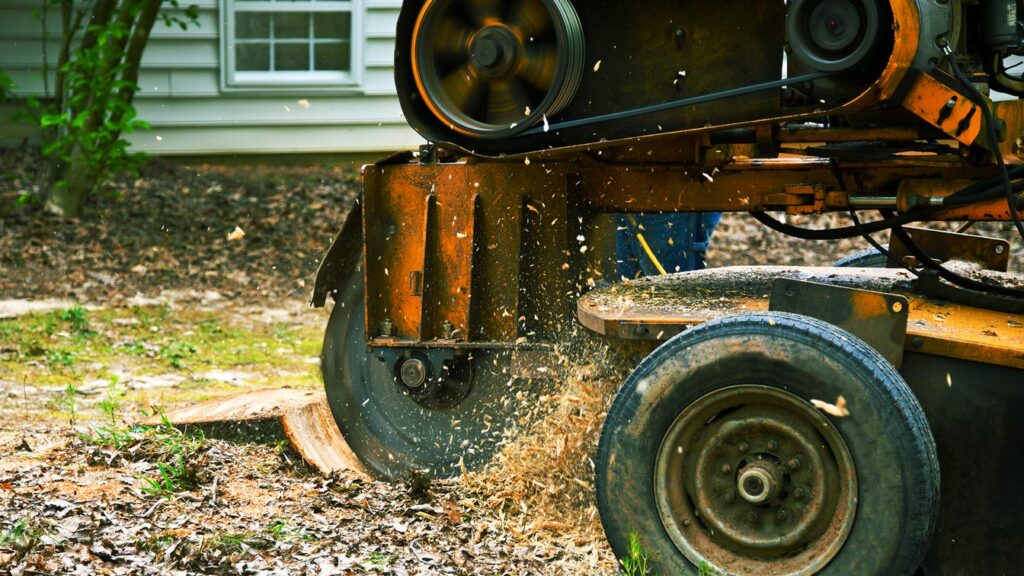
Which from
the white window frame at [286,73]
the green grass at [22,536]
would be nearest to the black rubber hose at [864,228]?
the green grass at [22,536]

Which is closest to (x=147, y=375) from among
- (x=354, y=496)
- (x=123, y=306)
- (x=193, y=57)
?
(x=123, y=306)

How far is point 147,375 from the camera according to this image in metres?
7.49

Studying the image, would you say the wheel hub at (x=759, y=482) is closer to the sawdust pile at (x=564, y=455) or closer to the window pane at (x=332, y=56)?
the sawdust pile at (x=564, y=455)

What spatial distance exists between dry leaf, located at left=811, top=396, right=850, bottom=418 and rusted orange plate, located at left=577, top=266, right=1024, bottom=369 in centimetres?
44

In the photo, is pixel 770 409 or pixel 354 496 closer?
pixel 770 409

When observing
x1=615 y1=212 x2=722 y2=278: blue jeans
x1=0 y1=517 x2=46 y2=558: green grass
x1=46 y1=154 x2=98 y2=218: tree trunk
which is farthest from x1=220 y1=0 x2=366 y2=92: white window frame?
x1=0 y1=517 x2=46 y2=558: green grass

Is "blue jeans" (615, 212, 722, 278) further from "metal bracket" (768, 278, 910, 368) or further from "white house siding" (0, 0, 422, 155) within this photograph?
"white house siding" (0, 0, 422, 155)

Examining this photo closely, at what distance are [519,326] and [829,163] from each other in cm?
139

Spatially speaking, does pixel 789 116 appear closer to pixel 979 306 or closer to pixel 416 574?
pixel 979 306

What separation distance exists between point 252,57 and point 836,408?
1036cm

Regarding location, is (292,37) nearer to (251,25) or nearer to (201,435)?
(251,25)

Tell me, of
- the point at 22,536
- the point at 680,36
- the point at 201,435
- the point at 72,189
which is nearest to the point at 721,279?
the point at 680,36

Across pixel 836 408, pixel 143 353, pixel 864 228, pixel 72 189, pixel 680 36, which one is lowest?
pixel 143 353

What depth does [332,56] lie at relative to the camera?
12.9m
